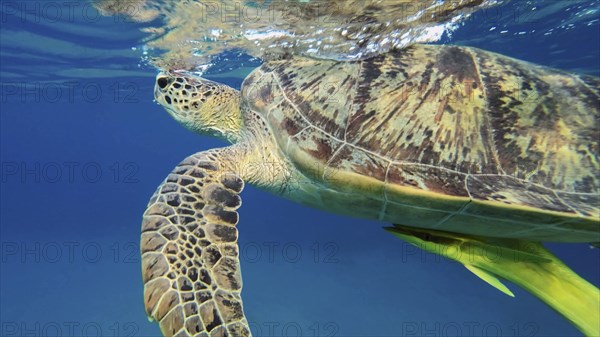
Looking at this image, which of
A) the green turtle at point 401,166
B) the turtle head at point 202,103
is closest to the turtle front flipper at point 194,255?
the green turtle at point 401,166

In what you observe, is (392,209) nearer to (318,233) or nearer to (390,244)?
(390,244)

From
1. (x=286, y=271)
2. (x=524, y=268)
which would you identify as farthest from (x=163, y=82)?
(x=286, y=271)

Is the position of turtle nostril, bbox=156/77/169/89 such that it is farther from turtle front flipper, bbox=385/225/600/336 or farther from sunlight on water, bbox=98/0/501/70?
turtle front flipper, bbox=385/225/600/336

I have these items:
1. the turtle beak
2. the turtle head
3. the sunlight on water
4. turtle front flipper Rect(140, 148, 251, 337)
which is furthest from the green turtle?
the sunlight on water

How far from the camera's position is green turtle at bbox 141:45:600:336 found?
2.52 m

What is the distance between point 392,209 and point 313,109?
1081 millimetres

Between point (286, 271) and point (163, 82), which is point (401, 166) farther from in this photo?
point (286, 271)

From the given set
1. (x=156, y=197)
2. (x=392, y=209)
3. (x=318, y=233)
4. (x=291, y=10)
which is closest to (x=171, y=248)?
(x=156, y=197)

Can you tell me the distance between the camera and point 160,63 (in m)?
12.2

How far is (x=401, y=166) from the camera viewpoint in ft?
9.09

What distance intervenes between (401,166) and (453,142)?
448 mm

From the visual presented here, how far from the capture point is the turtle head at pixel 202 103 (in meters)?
4.35

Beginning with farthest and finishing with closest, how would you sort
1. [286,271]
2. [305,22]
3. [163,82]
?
1. [286,271]
2. [305,22]
3. [163,82]

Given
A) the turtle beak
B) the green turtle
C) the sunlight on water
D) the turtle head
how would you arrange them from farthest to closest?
the sunlight on water, the turtle beak, the turtle head, the green turtle
